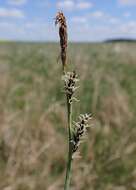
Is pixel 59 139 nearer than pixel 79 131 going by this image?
No

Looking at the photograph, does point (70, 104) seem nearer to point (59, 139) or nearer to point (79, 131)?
point (79, 131)

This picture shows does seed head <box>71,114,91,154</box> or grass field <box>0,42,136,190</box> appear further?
grass field <box>0,42,136,190</box>

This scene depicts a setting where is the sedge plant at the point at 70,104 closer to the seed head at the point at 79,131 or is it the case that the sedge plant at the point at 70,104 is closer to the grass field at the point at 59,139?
the seed head at the point at 79,131

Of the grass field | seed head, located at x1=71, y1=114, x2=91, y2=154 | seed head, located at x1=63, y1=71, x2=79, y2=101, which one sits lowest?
the grass field

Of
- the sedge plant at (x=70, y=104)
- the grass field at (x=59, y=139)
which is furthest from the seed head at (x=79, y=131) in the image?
the grass field at (x=59, y=139)

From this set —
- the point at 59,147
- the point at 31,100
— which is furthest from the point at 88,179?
the point at 31,100

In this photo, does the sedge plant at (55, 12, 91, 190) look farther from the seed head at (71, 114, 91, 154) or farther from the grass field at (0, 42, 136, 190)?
the grass field at (0, 42, 136, 190)

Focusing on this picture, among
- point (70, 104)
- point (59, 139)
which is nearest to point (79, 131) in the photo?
point (70, 104)

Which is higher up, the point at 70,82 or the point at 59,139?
the point at 70,82

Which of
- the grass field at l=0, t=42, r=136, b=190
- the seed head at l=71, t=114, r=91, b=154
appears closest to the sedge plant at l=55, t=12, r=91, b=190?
the seed head at l=71, t=114, r=91, b=154

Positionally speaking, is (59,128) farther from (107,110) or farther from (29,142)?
(29,142)

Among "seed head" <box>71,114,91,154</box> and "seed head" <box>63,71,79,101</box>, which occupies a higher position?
"seed head" <box>63,71,79,101</box>
